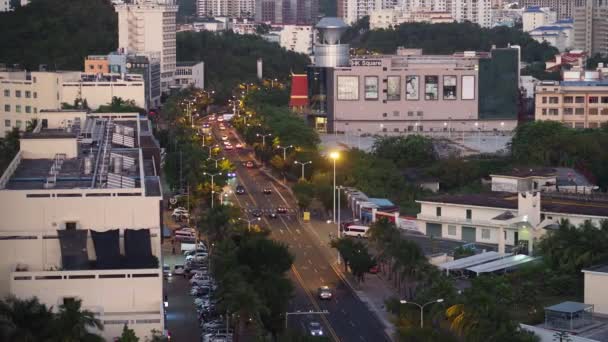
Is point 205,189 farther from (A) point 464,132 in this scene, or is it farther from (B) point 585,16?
(B) point 585,16

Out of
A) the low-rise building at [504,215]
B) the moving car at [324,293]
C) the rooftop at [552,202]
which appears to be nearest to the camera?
the moving car at [324,293]

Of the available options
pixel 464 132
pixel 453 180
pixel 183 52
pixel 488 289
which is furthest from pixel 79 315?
pixel 183 52

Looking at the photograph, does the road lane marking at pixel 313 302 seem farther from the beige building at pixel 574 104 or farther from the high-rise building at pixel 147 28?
the high-rise building at pixel 147 28

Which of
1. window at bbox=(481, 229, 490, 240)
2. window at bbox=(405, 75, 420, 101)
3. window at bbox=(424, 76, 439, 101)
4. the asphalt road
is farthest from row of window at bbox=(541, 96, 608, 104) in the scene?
window at bbox=(481, 229, 490, 240)

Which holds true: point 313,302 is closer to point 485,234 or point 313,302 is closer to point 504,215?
point 485,234

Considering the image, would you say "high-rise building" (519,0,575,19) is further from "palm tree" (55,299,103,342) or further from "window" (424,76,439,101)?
"palm tree" (55,299,103,342)

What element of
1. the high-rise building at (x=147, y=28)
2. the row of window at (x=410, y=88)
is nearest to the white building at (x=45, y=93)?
the row of window at (x=410, y=88)

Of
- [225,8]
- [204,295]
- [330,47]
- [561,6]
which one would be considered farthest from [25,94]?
[561,6]

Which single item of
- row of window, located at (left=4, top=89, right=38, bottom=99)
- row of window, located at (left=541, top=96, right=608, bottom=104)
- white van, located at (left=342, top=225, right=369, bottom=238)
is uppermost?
row of window, located at (left=4, top=89, right=38, bottom=99)
